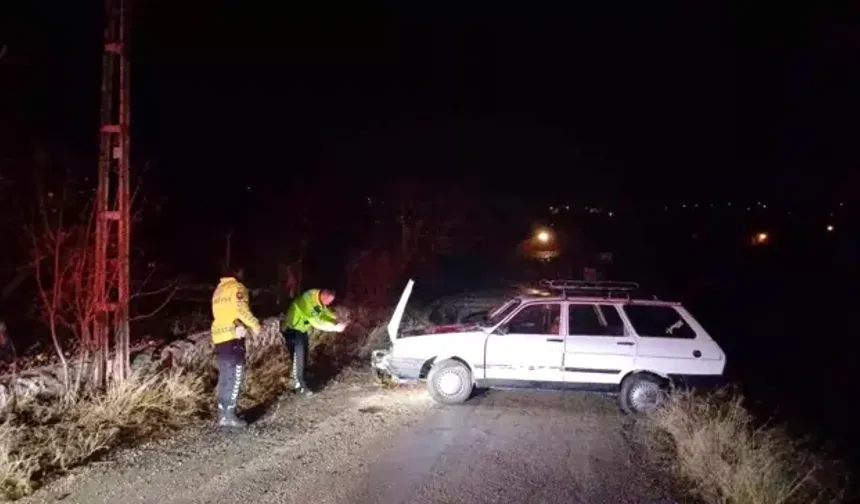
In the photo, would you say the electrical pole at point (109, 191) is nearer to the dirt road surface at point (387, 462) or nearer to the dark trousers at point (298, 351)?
the dirt road surface at point (387, 462)

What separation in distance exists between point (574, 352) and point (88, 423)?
227 inches

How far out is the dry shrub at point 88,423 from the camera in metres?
6.55

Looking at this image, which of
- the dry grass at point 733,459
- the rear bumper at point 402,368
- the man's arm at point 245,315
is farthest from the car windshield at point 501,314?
the man's arm at point 245,315

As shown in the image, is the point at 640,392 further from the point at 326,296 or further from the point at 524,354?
the point at 326,296

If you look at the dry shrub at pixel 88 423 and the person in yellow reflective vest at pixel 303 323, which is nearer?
the dry shrub at pixel 88 423

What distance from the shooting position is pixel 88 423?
25.7ft

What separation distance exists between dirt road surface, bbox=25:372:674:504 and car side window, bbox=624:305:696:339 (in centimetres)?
116

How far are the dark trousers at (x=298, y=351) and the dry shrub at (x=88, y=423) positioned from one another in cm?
133

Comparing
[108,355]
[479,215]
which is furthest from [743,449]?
[479,215]

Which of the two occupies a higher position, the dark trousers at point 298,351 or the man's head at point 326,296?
the man's head at point 326,296

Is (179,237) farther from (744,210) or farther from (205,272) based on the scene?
(744,210)

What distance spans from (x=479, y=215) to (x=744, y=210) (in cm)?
3691

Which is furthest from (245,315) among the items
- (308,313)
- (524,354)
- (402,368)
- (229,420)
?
(524,354)

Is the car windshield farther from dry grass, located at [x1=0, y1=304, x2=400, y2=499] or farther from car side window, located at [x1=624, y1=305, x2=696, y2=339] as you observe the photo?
dry grass, located at [x1=0, y1=304, x2=400, y2=499]
